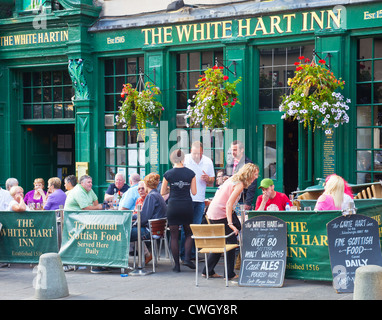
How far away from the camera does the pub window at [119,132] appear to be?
15.9 metres

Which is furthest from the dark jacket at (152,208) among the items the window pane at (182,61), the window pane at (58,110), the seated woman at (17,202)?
the window pane at (58,110)

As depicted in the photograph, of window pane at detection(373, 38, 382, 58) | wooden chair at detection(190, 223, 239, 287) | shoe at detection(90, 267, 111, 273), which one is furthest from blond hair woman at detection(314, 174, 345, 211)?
window pane at detection(373, 38, 382, 58)

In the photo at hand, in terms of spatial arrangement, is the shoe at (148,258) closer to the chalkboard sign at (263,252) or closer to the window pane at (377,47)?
the chalkboard sign at (263,252)

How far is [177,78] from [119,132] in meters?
1.98

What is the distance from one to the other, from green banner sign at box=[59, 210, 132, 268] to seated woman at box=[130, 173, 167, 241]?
1.03 ft

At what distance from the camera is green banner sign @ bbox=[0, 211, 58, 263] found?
11492 mm

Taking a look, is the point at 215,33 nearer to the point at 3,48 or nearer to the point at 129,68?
the point at 129,68

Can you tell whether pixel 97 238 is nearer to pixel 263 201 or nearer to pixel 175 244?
pixel 175 244

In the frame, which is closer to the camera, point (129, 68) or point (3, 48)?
point (129, 68)

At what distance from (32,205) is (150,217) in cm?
268

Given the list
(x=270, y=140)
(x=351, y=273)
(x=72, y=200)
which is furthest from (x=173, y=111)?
(x=351, y=273)

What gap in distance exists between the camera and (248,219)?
9852 millimetres

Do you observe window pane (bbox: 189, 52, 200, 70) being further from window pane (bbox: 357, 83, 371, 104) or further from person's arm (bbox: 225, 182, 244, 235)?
person's arm (bbox: 225, 182, 244, 235)

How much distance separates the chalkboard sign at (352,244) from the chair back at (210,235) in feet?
4.88
